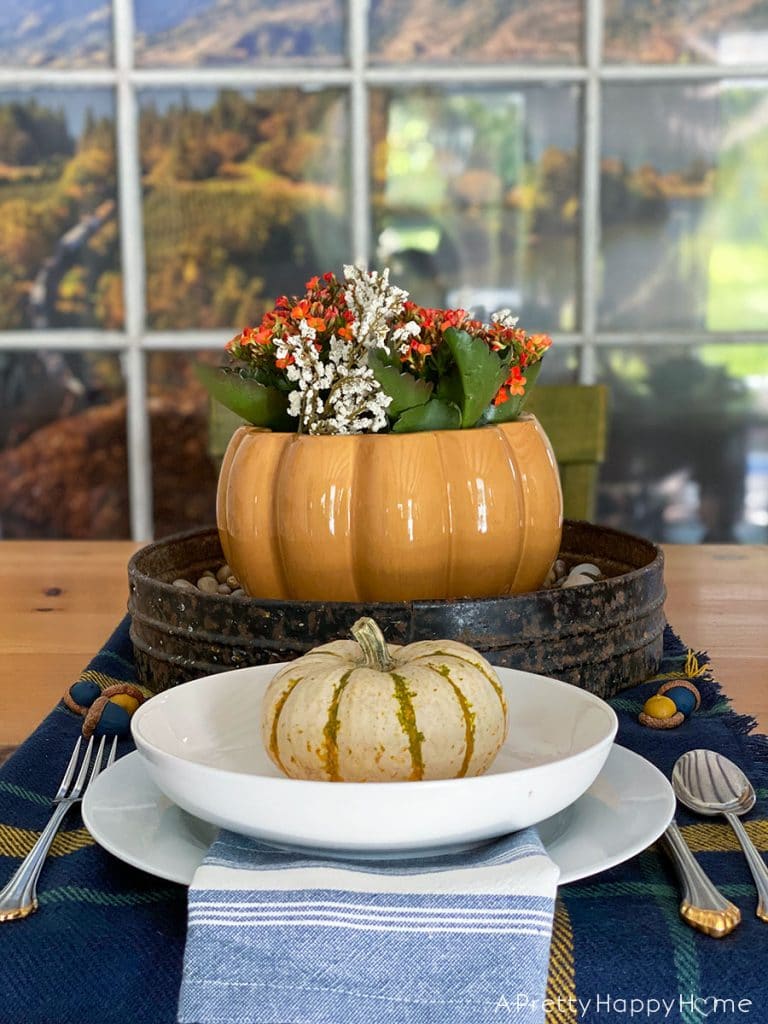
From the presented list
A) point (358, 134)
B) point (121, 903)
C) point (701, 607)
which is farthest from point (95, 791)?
point (358, 134)

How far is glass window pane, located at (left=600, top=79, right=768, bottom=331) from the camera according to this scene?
2.88 m

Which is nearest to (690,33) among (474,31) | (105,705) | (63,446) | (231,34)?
(474,31)

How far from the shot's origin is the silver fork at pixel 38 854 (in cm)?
50

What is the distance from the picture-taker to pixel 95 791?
0.58 metres

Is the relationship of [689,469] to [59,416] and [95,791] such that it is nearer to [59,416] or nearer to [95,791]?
[59,416]

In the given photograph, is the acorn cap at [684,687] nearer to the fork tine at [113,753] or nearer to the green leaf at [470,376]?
the green leaf at [470,376]

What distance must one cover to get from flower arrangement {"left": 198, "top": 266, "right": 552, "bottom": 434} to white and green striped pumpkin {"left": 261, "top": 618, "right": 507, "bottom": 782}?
319mm

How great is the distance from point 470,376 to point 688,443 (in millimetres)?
2326

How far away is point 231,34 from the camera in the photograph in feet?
9.55

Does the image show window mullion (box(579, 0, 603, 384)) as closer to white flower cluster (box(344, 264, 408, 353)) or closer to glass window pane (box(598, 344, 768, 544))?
glass window pane (box(598, 344, 768, 544))

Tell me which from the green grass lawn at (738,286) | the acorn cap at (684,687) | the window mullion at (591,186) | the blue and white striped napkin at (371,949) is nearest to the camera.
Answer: the blue and white striped napkin at (371,949)

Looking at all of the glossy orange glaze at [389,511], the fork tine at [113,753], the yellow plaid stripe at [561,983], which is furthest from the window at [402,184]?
the yellow plaid stripe at [561,983]

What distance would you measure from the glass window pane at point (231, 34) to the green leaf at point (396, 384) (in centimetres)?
230

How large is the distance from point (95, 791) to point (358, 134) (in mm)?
2550
